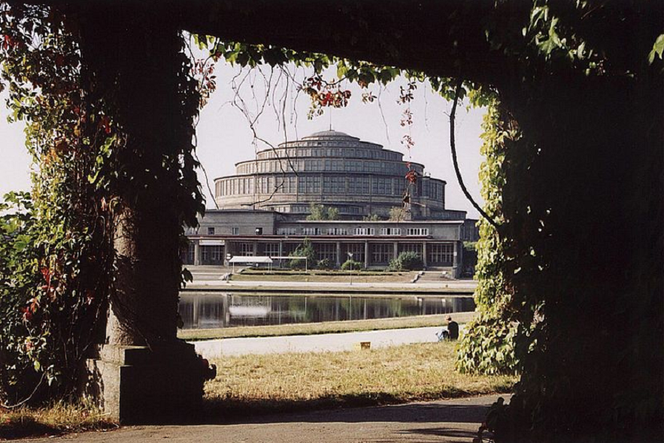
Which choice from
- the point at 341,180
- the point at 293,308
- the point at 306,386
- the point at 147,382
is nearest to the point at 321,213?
the point at 341,180

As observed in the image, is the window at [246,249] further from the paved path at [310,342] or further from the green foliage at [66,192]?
the green foliage at [66,192]

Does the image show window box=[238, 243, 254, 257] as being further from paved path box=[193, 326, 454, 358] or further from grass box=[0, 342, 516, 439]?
grass box=[0, 342, 516, 439]

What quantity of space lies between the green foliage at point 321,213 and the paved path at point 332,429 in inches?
3466

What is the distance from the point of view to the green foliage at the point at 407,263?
7688 centimetres

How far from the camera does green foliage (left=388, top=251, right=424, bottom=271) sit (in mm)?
76875

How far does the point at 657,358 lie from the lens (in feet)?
11.1

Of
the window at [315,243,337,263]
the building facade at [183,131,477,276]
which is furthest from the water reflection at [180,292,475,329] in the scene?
the window at [315,243,337,263]

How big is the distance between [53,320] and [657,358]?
536 cm

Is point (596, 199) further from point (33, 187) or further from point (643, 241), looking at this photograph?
point (33, 187)

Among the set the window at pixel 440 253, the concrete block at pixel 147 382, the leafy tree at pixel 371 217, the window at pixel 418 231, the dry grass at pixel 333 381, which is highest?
the leafy tree at pixel 371 217

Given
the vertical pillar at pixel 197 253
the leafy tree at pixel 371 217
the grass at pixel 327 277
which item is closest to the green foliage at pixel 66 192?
the grass at pixel 327 277

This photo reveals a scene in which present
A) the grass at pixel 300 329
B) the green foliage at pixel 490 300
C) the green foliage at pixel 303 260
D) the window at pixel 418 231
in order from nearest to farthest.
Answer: the green foliage at pixel 490 300 → the grass at pixel 300 329 → the green foliage at pixel 303 260 → the window at pixel 418 231

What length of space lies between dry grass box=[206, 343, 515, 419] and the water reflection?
41.3 feet

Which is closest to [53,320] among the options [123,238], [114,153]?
[123,238]
